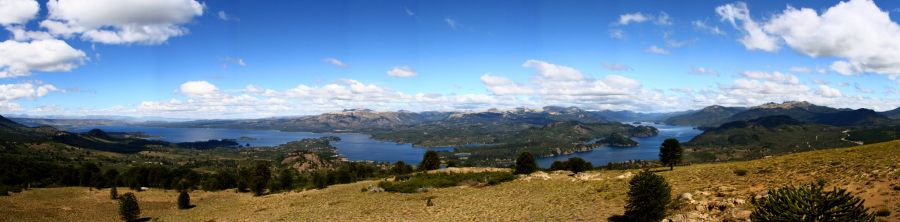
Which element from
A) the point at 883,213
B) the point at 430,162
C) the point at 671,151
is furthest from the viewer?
the point at 430,162

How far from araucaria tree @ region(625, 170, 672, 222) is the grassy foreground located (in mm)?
1897

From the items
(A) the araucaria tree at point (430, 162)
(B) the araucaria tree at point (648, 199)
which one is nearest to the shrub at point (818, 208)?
(B) the araucaria tree at point (648, 199)

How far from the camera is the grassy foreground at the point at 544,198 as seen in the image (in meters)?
31.2

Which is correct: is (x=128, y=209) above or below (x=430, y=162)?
below

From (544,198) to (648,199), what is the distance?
617 inches

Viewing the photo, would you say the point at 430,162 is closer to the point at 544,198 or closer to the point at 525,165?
the point at 525,165

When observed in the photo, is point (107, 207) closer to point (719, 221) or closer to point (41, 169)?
point (719, 221)

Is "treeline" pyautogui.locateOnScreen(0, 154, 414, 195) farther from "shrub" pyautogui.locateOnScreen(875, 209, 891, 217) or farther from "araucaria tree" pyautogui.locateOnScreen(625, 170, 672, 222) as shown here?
"shrub" pyautogui.locateOnScreen(875, 209, 891, 217)

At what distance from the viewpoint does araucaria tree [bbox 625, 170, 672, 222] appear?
97.3 ft

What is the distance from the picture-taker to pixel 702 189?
117ft

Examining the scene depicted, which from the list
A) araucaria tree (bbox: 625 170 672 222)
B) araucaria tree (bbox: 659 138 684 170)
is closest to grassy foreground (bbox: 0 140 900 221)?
araucaria tree (bbox: 625 170 672 222)

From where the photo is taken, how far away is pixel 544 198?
4494cm

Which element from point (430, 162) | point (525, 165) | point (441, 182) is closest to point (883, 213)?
point (441, 182)

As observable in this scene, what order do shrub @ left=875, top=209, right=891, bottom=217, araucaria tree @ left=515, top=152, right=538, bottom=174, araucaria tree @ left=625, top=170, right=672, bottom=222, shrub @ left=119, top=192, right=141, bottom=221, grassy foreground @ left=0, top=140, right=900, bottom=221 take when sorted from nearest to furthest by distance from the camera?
shrub @ left=875, top=209, right=891, bottom=217 → araucaria tree @ left=625, top=170, right=672, bottom=222 → grassy foreground @ left=0, top=140, right=900, bottom=221 → shrub @ left=119, top=192, right=141, bottom=221 → araucaria tree @ left=515, top=152, right=538, bottom=174
